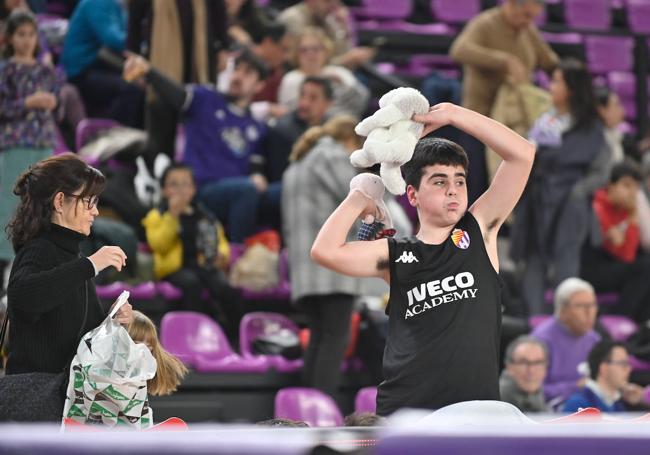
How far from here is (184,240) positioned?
7.50 meters

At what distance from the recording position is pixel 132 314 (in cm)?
394

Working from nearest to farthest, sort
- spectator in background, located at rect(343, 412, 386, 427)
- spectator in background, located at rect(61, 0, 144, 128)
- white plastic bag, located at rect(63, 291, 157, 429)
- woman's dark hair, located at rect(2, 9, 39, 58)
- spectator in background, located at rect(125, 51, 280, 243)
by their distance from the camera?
white plastic bag, located at rect(63, 291, 157, 429), spectator in background, located at rect(343, 412, 386, 427), woman's dark hair, located at rect(2, 9, 39, 58), spectator in background, located at rect(125, 51, 280, 243), spectator in background, located at rect(61, 0, 144, 128)

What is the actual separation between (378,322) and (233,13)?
340cm

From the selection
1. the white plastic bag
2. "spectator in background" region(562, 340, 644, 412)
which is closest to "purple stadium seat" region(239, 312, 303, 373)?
"spectator in background" region(562, 340, 644, 412)

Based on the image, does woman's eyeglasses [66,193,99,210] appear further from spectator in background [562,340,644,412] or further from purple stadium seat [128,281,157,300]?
spectator in background [562,340,644,412]

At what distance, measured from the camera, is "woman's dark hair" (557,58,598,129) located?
8742 mm

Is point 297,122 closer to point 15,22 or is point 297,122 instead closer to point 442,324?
point 15,22

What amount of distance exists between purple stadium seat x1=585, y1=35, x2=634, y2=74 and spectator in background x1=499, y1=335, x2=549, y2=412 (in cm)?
556

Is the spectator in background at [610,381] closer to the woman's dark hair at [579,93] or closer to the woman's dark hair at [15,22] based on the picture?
the woman's dark hair at [579,93]

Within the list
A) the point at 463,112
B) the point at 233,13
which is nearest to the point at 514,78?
the point at 233,13

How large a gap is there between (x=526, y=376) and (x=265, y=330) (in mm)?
1537

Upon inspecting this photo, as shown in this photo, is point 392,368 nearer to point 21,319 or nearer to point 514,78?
point 21,319

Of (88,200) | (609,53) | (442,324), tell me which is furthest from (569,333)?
(609,53)

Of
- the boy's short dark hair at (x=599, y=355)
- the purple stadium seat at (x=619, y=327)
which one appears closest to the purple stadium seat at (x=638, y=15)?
the purple stadium seat at (x=619, y=327)
